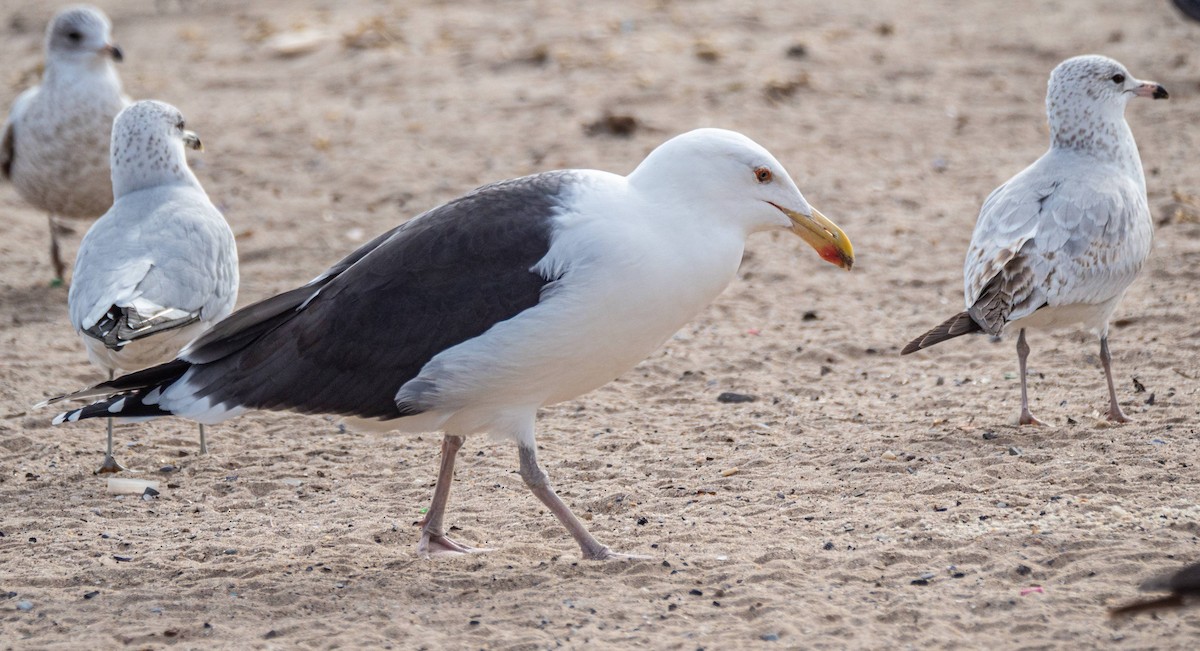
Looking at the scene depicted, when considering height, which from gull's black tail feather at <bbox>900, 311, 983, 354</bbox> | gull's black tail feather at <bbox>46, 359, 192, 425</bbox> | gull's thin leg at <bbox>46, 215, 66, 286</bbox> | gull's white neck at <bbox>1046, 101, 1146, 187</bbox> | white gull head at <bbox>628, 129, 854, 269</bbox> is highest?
gull's white neck at <bbox>1046, 101, 1146, 187</bbox>

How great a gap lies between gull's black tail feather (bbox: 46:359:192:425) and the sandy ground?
60cm

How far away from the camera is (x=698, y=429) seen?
649 cm

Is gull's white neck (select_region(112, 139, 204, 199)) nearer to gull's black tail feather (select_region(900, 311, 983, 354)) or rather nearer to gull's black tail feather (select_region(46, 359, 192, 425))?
gull's black tail feather (select_region(46, 359, 192, 425))

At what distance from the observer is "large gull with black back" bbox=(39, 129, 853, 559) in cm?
471

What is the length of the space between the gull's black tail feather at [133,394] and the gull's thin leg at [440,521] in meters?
1.07

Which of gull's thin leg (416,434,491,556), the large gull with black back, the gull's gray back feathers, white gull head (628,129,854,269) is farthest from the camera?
the gull's gray back feathers

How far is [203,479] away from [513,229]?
2217 mm

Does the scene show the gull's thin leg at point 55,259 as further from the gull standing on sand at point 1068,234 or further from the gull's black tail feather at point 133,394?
the gull standing on sand at point 1068,234

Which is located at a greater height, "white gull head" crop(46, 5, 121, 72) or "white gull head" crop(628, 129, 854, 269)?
"white gull head" crop(46, 5, 121, 72)

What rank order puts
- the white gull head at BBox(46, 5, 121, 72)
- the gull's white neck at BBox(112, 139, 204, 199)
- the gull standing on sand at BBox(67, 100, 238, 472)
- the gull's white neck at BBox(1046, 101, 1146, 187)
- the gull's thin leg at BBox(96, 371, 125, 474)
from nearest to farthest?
1. the gull standing on sand at BBox(67, 100, 238, 472)
2. the gull's thin leg at BBox(96, 371, 125, 474)
3. the gull's white neck at BBox(1046, 101, 1146, 187)
4. the gull's white neck at BBox(112, 139, 204, 199)
5. the white gull head at BBox(46, 5, 121, 72)

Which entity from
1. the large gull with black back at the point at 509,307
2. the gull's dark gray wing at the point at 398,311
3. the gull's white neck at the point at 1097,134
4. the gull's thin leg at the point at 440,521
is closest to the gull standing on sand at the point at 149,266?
the large gull with black back at the point at 509,307

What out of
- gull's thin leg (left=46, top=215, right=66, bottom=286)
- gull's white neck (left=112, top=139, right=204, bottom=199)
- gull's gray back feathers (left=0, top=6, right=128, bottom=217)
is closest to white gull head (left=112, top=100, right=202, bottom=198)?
gull's white neck (left=112, top=139, right=204, bottom=199)

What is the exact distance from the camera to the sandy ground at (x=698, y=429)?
455 cm

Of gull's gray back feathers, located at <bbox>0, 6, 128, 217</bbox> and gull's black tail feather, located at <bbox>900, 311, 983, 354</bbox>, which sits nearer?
gull's black tail feather, located at <bbox>900, 311, 983, 354</bbox>
